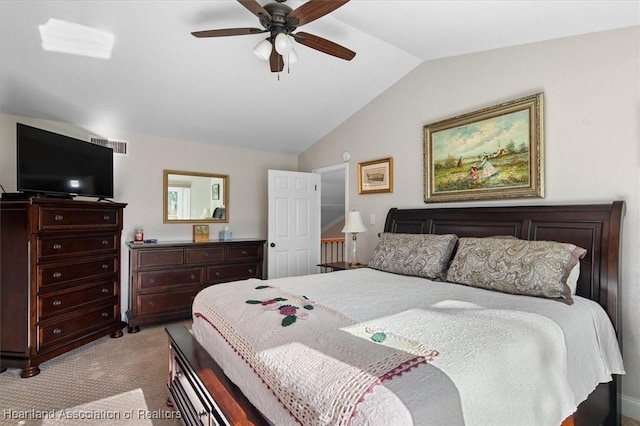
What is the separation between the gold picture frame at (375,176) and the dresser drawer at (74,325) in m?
3.14

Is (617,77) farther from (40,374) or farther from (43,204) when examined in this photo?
(40,374)

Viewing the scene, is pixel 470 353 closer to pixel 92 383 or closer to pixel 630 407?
pixel 630 407

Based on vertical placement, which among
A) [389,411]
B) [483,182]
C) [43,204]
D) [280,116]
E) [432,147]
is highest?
[280,116]

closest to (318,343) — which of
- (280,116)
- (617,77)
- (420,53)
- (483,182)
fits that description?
(483,182)

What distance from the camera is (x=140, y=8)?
237cm

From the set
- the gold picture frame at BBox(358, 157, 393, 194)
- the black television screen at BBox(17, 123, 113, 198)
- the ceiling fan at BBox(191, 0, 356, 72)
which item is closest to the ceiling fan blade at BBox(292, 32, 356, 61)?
the ceiling fan at BBox(191, 0, 356, 72)

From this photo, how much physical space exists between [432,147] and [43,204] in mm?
3587

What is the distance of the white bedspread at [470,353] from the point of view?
0.91 m

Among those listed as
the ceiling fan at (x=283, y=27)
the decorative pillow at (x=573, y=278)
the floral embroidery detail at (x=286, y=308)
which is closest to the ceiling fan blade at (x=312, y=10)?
the ceiling fan at (x=283, y=27)

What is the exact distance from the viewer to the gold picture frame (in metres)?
3.75

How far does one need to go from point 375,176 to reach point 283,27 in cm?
217

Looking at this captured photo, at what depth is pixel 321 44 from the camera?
2303mm

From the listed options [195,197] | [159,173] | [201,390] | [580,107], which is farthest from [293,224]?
[580,107]

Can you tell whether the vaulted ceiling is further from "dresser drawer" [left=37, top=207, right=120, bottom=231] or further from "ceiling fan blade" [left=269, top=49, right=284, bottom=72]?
"dresser drawer" [left=37, top=207, right=120, bottom=231]
